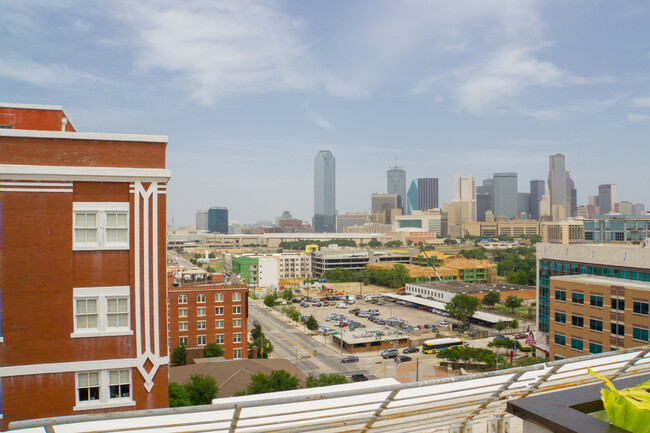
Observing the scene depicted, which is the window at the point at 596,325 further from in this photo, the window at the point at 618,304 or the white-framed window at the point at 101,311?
the white-framed window at the point at 101,311

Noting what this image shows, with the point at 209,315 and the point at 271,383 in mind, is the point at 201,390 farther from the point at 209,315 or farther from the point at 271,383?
the point at 209,315

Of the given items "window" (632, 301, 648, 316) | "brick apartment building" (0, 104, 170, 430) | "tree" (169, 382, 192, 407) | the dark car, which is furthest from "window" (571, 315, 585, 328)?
"brick apartment building" (0, 104, 170, 430)

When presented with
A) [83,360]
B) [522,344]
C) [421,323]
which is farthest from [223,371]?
[421,323]

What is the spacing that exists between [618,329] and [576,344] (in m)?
2.69

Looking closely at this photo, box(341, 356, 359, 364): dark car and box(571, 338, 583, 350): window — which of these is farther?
box(341, 356, 359, 364): dark car

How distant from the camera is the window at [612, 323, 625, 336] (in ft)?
73.7

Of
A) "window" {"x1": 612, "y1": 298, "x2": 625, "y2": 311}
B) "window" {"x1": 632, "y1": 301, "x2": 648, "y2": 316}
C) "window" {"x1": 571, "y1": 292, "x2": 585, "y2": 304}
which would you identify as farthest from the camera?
"window" {"x1": 571, "y1": 292, "x2": 585, "y2": 304}

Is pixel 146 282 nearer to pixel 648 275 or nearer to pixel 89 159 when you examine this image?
pixel 89 159

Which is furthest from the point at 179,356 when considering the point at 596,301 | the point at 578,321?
the point at 596,301

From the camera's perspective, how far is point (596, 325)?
934 inches

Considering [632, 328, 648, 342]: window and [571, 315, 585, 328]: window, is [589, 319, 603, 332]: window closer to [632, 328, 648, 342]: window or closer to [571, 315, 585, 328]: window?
[571, 315, 585, 328]: window

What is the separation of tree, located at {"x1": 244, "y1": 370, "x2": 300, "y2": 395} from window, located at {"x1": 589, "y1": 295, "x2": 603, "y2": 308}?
1525 cm

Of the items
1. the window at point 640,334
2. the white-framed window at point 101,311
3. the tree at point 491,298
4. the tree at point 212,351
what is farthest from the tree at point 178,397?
the tree at point 491,298

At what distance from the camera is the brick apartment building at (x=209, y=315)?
3209cm
